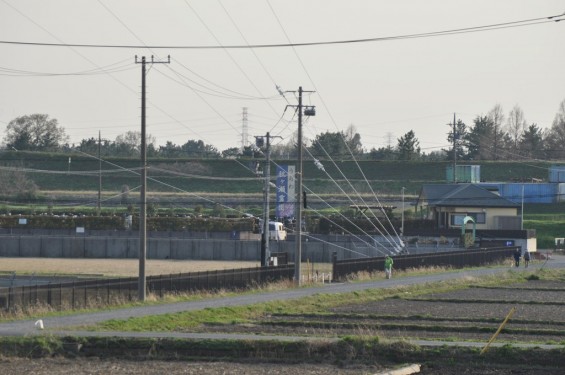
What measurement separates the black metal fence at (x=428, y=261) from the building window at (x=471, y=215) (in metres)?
13.5

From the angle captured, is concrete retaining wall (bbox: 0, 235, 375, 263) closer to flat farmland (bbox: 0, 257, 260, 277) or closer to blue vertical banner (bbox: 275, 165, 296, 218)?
flat farmland (bbox: 0, 257, 260, 277)

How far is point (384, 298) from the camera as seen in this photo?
157ft

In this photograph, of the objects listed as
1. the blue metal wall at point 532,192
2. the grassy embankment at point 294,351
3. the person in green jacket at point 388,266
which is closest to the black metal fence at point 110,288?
the grassy embankment at point 294,351

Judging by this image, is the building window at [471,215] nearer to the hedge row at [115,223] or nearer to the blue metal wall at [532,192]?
the blue metal wall at [532,192]

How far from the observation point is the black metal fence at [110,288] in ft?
122

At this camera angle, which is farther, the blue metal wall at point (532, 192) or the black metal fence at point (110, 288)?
the blue metal wall at point (532, 192)

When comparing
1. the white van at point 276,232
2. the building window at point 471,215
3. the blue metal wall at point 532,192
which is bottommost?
the white van at point 276,232

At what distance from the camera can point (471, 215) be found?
90.0 metres

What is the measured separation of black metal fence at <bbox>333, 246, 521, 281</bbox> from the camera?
58397mm

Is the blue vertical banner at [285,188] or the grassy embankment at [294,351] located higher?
the blue vertical banner at [285,188]

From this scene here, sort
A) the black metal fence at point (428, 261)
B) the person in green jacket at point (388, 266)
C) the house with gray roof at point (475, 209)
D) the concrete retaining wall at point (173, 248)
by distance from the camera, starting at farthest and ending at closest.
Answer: the house with gray roof at point (475, 209) < the concrete retaining wall at point (173, 248) < the person in green jacket at point (388, 266) < the black metal fence at point (428, 261)

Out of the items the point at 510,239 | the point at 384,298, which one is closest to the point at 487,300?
the point at 384,298

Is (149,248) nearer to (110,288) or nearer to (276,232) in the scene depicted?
(276,232)

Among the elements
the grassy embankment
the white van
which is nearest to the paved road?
the grassy embankment
